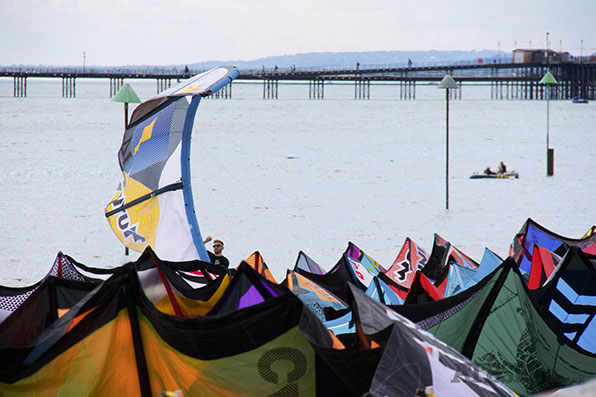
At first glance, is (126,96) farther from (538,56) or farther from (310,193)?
(538,56)

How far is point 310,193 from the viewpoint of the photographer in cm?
2169

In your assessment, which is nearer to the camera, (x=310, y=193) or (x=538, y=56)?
(x=310, y=193)

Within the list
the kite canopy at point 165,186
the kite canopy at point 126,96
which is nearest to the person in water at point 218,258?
the kite canopy at point 165,186

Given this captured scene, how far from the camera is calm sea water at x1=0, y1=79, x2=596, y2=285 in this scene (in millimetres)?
14888

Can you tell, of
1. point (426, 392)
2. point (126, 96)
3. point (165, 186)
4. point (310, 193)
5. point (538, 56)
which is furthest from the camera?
point (538, 56)

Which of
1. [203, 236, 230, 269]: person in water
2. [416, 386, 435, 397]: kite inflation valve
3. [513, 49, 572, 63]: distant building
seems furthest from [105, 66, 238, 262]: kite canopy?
[513, 49, 572, 63]: distant building

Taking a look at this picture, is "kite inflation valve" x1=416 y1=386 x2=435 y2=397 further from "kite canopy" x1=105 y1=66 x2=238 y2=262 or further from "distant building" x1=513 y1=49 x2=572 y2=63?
"distant building" x1=513 y1=49 x2=572 y2=63

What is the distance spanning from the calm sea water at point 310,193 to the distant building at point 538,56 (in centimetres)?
5738

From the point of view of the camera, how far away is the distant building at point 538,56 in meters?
97.9

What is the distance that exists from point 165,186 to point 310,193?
12.9 m

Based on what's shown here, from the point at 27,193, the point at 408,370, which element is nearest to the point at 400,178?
the point at 27,193

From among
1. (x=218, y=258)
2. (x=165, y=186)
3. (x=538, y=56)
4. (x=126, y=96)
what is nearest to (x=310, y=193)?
(x=126, y=96)

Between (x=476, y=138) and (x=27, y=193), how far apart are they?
88.3ft

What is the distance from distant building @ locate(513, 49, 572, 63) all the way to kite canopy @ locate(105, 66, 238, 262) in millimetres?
95518
